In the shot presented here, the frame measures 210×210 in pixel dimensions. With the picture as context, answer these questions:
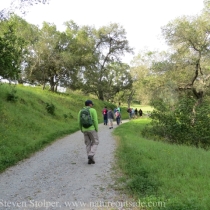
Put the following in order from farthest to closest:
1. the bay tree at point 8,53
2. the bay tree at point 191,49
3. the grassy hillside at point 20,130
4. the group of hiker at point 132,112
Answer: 1. the group of hiker at point 132,112
2. the bay tree at point 191,49
3. the bay tree at point 8,53
4. the grassy hillside at point 20,130

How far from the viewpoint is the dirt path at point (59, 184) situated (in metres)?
4.61

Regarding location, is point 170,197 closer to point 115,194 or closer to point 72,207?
point 115,194

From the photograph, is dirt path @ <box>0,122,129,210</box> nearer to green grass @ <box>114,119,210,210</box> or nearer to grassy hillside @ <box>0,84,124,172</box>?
green grass @ <box>114,119,210,210</box>

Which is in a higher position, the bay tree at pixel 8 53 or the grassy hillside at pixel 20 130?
the bay tree at pixel 8 53

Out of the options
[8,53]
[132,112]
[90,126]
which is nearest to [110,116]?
[8,53]

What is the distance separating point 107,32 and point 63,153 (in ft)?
120

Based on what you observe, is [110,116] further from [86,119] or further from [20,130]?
[86,119]

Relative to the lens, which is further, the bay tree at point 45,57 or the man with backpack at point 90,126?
the bay tree at point 45,57

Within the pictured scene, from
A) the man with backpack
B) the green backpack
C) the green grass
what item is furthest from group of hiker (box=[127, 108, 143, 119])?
the green backpack

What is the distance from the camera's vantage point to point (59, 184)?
5.75 meters

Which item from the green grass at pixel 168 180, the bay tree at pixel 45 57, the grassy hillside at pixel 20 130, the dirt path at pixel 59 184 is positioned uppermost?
the bay tree at pixel 45 57

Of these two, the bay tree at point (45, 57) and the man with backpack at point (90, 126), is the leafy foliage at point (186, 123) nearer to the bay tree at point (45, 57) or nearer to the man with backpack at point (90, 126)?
the man with backpack at point (90, 126)

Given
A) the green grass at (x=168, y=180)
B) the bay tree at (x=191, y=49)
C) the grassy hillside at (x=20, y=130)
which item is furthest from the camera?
the bay tree at (x=191, y=49)

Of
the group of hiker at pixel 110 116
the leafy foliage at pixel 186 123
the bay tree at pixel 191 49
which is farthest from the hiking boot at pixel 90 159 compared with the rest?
the bay tree at pixel 191 49
